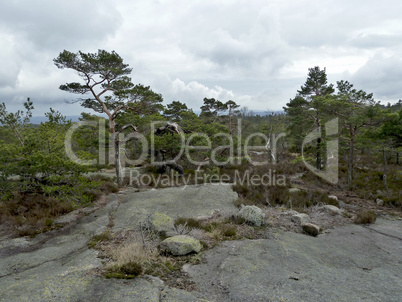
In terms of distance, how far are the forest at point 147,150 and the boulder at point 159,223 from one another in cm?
362

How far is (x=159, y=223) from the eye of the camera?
Answer: 22.4ft

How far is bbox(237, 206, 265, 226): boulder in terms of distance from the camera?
7.78 m

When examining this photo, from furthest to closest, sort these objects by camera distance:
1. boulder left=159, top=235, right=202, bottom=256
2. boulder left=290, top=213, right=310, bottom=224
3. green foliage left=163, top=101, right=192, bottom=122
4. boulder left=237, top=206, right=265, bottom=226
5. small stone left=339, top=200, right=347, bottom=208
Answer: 1. green foliage left=163, top=101, right=192, bottom=122
2. small stone left=339, top=200, right=347, bottom=208
3. boulder left=290, top=213, right=310, bottom=224
4. boulder left=237, top=206, right=265, bottom=226
5. boulder left=159, top=235, right=202, bottom=256

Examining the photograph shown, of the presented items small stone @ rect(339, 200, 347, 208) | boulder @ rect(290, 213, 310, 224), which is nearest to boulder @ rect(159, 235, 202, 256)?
boulder @ rect(290, 213, 310, 224)

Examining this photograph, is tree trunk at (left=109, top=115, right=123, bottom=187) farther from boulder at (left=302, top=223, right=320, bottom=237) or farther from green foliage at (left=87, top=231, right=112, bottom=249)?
boulder at (left=302, top=223, right=320, bottom=237)

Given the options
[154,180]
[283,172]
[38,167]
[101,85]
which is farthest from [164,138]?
[283,172]

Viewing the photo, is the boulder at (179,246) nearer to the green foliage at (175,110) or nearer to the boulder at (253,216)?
the boulder at (253,216)

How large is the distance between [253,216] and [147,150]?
465 inches

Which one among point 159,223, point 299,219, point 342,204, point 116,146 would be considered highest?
point 116,146

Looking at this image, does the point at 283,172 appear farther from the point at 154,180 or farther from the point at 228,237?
the point at 228,237

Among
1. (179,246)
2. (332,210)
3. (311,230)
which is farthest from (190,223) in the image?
(332,210)

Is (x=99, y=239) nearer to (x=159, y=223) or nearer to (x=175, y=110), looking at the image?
(x=159, y=223)

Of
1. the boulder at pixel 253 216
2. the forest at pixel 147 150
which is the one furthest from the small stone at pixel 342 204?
the boulder at pixel 253 216

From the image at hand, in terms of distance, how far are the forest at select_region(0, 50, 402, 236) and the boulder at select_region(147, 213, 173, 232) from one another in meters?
3.62
